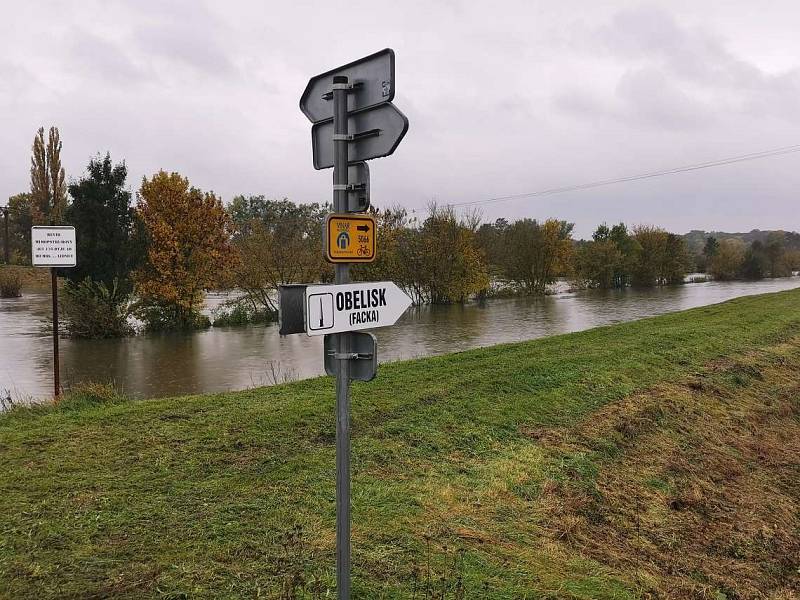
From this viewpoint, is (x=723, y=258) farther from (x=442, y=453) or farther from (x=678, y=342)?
(x=442, y=453)

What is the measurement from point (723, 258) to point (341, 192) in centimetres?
7055

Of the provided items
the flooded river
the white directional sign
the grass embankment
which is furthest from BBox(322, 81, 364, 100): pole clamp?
the flooded river

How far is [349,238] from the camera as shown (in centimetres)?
243

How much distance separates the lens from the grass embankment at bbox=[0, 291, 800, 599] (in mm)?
3250

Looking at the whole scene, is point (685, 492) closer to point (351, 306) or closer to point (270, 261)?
point (351, 306)

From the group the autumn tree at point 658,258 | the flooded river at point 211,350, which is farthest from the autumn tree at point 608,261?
the flooded river at point 211,350

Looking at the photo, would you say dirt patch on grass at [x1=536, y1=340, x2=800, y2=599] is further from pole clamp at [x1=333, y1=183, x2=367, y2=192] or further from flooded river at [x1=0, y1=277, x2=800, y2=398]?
flooded river at [x1=0, y1=277, x2=800, y2=398]

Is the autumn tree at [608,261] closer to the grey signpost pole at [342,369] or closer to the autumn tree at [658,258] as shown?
the autumn tree at [658,258]

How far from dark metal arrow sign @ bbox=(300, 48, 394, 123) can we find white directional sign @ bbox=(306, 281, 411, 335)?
29.2 inches

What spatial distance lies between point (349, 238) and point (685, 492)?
4.15 meters

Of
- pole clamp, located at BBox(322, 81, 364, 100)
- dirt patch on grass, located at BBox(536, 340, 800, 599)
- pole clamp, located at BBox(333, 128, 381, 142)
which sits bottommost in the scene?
dirt patch on grass, located at BBox(536, 340, 800, 599)

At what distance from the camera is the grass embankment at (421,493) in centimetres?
325

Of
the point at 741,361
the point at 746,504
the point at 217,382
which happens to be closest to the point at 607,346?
the point at 741,361

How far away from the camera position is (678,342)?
36.6ft
